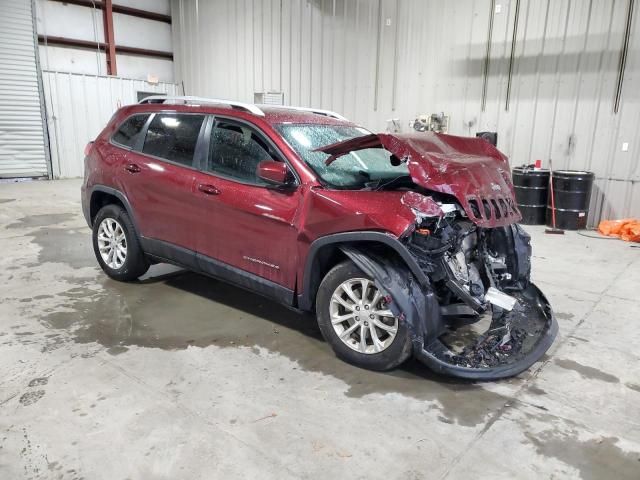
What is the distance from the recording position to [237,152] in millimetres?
3564

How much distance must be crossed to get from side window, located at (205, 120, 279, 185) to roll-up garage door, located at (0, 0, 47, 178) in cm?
1021

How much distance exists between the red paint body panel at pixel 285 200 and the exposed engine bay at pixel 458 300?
0.16m

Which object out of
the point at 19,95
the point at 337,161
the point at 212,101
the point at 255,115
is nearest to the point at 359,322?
the point at 337,161

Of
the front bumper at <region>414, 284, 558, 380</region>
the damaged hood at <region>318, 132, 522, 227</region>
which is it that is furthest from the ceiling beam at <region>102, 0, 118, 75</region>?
the front bumper at <region>414, 284, 558, 380</region>

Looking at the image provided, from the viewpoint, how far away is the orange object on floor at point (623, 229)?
7082 millimetres

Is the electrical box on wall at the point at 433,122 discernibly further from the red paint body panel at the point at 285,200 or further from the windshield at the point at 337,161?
the windshield at the point at 337,161

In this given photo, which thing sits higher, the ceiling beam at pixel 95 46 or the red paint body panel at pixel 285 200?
the ceiling beam at pixel 95 46

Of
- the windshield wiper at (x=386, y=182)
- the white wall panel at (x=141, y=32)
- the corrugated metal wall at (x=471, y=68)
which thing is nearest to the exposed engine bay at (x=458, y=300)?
the windshield wiper at (x=386, y=182)

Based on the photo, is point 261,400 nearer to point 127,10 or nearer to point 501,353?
point 501,353

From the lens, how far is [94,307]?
3.98 m

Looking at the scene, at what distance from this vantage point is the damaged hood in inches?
115

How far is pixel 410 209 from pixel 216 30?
12.1m

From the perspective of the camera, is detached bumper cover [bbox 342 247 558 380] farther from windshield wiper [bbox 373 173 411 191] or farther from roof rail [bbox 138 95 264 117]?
roof rail [bbox 138 95 264 117]

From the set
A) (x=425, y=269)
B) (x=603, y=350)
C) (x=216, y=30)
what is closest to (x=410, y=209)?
(x=425, y=269)
